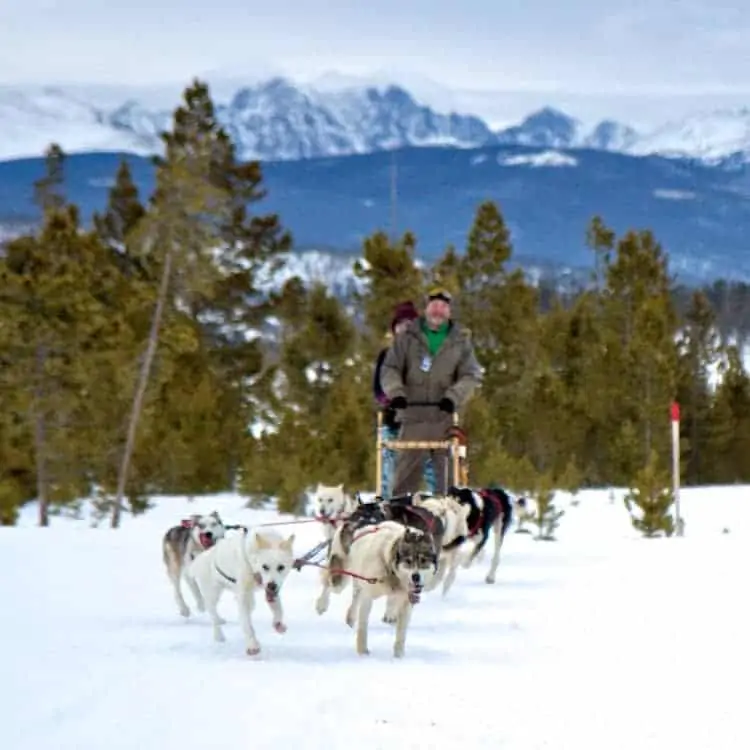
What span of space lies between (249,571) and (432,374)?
12.4ft

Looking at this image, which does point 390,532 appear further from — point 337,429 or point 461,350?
point 337,429

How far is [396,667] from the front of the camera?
6.33 meters

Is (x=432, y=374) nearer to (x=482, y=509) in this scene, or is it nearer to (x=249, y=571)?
(x=482, y=509)

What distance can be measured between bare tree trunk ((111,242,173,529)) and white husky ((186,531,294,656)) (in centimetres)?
1476

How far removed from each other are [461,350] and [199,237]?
1378 centimetres

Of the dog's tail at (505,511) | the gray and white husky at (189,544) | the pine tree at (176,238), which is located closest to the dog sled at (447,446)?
the dog's tail at (505,511)

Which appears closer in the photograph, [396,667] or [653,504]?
[396,667]

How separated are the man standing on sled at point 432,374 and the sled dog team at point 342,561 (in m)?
1.06

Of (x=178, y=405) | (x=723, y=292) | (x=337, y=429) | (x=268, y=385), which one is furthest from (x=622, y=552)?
(x=723, y=292)

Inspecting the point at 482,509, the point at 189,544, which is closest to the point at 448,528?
the point at 482,509

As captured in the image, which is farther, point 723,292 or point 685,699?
point 723,292

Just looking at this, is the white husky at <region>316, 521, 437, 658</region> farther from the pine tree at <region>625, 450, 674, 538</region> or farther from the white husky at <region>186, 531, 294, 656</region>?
the pine tree at <region>625, 450, 674, 538</region>

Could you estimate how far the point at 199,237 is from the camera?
75.4 feet

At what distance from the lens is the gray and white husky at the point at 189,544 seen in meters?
7.87
